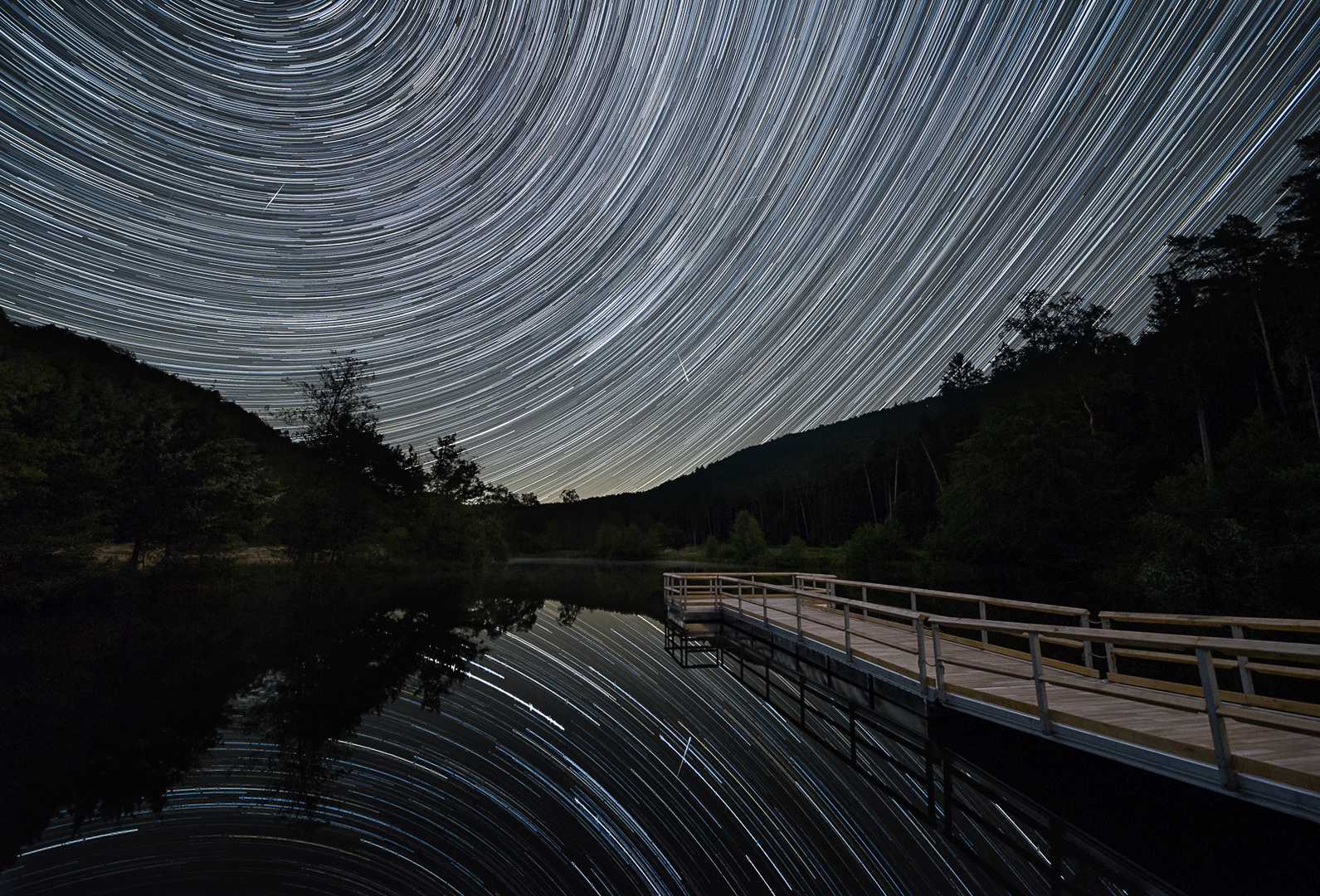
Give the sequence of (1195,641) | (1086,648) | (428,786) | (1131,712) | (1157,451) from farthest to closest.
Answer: (1157,451) → (1086,648) → (428,786) → (1131,712) → (1195,641)

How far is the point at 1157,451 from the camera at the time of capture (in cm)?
4103

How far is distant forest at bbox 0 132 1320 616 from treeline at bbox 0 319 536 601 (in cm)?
9

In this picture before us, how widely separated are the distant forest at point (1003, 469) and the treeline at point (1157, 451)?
12 cm

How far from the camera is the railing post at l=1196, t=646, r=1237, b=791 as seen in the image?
4.31m

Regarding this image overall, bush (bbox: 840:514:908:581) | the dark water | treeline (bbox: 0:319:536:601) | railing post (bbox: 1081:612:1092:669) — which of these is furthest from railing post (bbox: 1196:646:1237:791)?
bush (bbox: 840:514:908:581)

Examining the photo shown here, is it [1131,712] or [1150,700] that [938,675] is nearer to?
[1131,712]

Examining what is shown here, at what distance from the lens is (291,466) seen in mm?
39844

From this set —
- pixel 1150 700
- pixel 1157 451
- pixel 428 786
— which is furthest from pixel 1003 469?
pixel 428 786

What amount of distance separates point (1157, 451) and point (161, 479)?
188 ft

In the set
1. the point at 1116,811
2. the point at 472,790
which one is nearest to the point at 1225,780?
the point at 1116,811

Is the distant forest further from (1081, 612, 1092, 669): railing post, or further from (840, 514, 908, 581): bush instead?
(1081, 612, 1092, 669): railing post

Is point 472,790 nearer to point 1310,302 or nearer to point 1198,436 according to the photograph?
point 1310,302

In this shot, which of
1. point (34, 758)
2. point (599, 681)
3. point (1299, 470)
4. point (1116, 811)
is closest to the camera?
point (1116, 811)

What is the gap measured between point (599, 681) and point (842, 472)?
75.5 m
